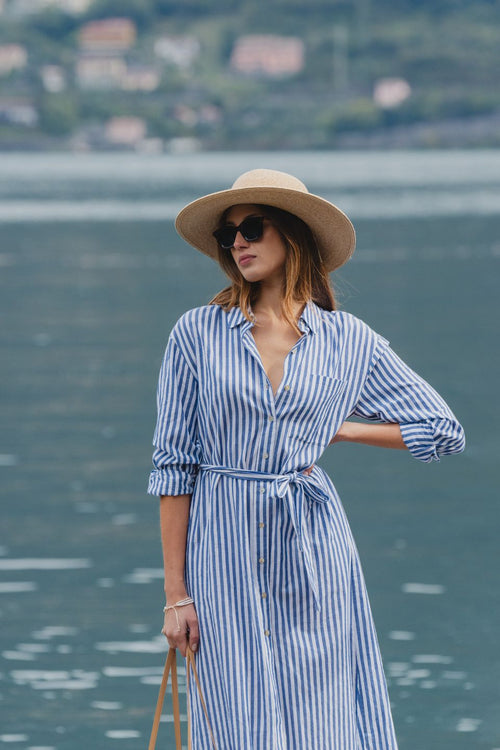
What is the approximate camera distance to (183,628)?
314cm

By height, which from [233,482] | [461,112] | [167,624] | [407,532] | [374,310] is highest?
[461,112]

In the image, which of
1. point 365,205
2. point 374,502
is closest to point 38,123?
point 365,205

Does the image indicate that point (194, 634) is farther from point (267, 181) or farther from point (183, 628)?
point (267, 181)

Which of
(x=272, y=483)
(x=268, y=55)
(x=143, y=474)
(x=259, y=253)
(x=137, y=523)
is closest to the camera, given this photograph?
(x=272, y=483)

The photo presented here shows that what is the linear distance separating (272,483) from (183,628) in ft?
1.06

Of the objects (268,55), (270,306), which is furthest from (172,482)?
(268,55)

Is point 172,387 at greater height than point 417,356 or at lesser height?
lesser

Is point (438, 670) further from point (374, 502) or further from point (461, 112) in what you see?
point (461, 112)

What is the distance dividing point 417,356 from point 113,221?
31.1m

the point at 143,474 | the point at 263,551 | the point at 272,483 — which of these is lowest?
the point at 263,551

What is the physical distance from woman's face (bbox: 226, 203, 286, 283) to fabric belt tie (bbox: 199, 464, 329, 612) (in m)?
0.37

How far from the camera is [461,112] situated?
149250 mm

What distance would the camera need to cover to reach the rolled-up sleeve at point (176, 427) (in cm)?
315

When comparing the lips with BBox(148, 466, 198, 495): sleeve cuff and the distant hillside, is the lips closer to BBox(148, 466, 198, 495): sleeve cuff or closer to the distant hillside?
BBox(148, 466, 198, 495): sleeve cuff
